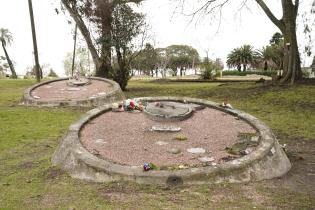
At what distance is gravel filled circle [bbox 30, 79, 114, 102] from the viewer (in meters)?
11.6

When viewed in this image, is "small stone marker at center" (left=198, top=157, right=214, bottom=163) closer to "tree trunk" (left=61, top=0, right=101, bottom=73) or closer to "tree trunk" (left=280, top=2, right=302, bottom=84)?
"tree trunk" (left=280, top=2, right=302, bottom=84)

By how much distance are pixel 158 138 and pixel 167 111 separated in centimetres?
105

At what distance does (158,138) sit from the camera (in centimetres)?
552

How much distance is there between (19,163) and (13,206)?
184 centimetres

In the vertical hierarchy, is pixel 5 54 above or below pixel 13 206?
above

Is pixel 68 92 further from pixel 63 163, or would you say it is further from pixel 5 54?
pixel 5 54

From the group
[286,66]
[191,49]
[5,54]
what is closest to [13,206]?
[286,66]

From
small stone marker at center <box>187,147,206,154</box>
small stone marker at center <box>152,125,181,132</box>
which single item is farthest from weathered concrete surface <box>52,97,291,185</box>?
small stone marker at center <box>152,125,181,132</box>

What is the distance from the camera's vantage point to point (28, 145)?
654 cm

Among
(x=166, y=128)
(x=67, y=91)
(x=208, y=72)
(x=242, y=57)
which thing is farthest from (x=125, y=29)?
(x=242, y=57)

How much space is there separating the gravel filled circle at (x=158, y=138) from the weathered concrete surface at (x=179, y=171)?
22 cm

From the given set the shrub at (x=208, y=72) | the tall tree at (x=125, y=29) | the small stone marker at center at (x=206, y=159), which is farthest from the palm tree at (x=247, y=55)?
the small stone marker at center at (x=206, y=159)

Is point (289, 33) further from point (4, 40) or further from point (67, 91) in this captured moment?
point (4, 40)

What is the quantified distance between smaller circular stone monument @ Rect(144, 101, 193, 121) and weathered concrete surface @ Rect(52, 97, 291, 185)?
146 cm
